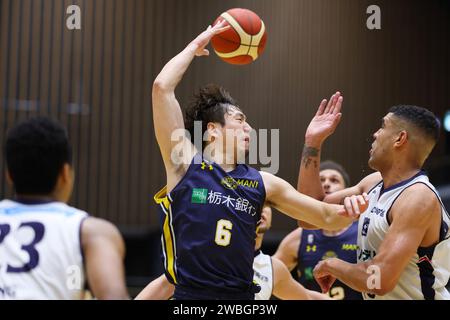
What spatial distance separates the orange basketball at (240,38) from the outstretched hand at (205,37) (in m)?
0.03

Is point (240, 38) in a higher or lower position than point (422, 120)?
higher

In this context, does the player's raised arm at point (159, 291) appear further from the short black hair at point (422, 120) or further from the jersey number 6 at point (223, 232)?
the short black hair at point (422, 120)

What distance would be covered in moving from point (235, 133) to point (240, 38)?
0.63 metres

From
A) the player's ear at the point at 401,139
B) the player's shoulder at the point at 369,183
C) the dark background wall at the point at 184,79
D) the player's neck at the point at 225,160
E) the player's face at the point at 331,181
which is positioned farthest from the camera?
the player's face at the point at 331,181

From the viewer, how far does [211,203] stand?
3.43 metres

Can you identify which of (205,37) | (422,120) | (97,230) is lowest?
(97,230)

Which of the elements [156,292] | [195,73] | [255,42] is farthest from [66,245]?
[195,73]

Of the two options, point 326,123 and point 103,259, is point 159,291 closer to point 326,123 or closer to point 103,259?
point 326,123

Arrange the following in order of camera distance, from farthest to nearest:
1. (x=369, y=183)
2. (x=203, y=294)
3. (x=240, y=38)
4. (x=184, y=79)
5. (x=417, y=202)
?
(x=184, y=79)
(x=369, y=183)
(x=240, y=38)
(x=417, y=202)
(x=203, y=294)

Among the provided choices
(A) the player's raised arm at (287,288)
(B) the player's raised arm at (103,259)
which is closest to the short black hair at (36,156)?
(B) the player's raised arm at (103,259)

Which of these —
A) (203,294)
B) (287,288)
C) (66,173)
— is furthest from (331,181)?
(66,173)

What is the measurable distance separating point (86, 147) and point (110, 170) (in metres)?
0.34

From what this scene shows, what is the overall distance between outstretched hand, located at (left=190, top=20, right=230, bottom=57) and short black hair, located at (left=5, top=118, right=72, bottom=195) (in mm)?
1237

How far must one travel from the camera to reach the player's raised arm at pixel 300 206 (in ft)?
11.9
